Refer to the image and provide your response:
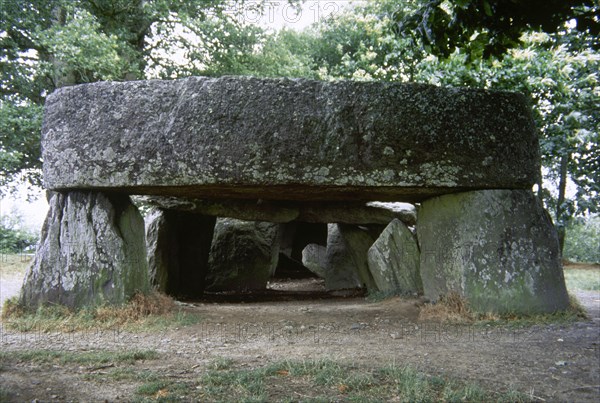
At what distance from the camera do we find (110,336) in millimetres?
4801

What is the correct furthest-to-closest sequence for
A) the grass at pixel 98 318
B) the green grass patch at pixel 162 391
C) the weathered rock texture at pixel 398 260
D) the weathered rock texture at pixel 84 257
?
the weathered rock texture at pixel 398 260
the weathered rock texture at pixel 84 257
the grass at pixel 98 318
the green grass patch at pixel 162 391

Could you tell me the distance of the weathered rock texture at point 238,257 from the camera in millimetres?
10047

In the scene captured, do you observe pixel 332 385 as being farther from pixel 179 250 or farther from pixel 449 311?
pixel 179 250

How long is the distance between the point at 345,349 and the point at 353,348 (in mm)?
81

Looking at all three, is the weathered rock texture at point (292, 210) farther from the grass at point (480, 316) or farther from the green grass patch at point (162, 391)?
the green grass patch at point (162, 391)

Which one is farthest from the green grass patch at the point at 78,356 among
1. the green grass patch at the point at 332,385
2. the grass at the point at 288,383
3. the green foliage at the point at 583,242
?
the green foliage at the point at 583,242

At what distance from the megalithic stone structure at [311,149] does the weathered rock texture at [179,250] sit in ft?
7.44

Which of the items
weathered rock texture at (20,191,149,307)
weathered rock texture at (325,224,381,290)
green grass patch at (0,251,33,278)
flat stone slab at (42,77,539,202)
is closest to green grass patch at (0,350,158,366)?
weathered rock texture at (20,191,149,307)

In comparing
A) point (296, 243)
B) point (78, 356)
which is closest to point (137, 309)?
point (78, 356)

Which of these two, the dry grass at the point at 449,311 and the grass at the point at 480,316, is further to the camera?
the dry grass at the point at 449,311

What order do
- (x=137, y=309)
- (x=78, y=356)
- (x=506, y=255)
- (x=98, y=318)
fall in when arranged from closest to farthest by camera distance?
(x=78, y=356) → (x=98, y=318) → (x=506, y=255) → (x=137, y=309)

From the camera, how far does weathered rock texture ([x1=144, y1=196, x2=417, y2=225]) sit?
26.0ft

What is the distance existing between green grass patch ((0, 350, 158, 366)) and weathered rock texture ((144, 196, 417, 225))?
4.05 meters

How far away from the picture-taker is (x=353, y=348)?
4.30 meters
